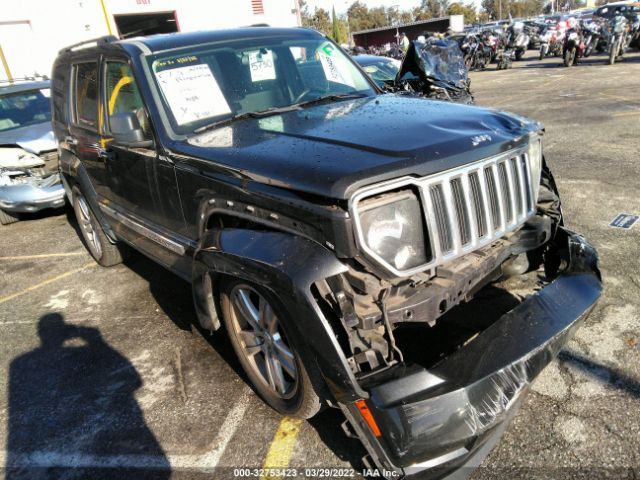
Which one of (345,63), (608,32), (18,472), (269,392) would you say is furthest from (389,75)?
(608,32)

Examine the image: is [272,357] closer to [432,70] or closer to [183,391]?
[183,391]

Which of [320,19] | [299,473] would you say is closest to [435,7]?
[320,19]

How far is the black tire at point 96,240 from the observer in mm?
5152

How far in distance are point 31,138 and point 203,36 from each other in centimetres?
491

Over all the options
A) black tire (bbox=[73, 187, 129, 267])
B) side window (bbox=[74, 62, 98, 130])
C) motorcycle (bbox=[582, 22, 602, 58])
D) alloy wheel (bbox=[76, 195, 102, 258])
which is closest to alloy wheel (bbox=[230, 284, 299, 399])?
side window (bbox=[74, 62, 98, 130])

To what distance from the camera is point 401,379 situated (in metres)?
2.05

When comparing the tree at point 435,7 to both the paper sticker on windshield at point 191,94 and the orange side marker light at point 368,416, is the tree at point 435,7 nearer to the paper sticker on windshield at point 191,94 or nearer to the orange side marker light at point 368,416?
the paper sticker on windshield at point 191,94

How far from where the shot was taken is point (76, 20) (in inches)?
736

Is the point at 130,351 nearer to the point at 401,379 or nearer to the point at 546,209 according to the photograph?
the point at 401,379

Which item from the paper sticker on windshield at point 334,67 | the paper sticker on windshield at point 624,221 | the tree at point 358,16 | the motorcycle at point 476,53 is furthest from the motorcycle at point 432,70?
the tree at point 358,16

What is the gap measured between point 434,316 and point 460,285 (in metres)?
0.22

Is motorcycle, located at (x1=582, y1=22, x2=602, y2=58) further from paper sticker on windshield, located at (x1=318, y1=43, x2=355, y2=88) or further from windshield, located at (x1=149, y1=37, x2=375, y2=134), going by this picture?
windshield, located at (x1=149, y1=37, x2=375, y2=134)

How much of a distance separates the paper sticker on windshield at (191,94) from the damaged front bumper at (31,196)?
4.56m

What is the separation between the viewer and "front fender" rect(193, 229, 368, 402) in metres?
2.10
